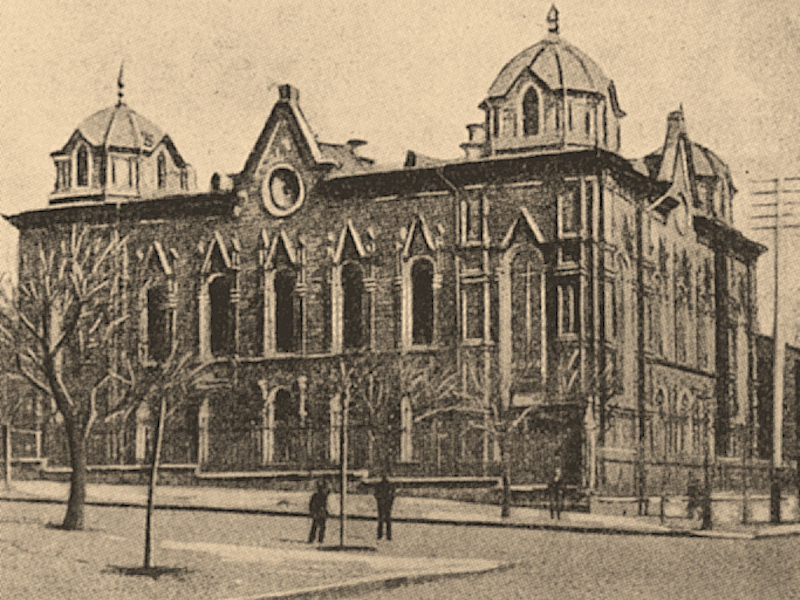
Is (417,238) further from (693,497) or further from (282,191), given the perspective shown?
(693,497)

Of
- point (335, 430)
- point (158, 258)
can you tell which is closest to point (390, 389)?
point (335, 430)

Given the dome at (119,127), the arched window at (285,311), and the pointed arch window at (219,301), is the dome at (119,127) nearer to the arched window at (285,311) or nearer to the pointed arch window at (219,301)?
the pointed arch window at (219,301)

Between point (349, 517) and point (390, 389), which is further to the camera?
point (390, 389)

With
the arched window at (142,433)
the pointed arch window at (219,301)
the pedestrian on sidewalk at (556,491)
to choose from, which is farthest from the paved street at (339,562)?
the pointed arch window at (219,301)

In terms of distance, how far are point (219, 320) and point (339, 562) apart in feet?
10.2

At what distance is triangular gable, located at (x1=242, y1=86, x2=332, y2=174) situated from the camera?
13.6 m

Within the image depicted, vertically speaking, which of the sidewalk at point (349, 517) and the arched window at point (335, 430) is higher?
the arched window at point (335, 430)

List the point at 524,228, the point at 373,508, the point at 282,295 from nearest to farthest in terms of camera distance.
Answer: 1. the point at 373,508
2. the point at 524,228
3. the point at 282,295

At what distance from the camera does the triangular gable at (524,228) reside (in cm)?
1636

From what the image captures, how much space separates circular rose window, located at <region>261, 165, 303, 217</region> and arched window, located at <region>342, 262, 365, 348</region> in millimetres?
820

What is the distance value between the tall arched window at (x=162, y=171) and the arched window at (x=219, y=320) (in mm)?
1217

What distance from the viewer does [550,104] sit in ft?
56.6

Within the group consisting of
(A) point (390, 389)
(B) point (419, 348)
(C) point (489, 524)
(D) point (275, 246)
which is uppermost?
(D) point (275, 246)

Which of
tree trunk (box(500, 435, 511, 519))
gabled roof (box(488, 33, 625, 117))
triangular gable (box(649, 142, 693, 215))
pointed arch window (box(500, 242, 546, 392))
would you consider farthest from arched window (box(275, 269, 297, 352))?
triangular gable (box(649, 142, 693, 215))
